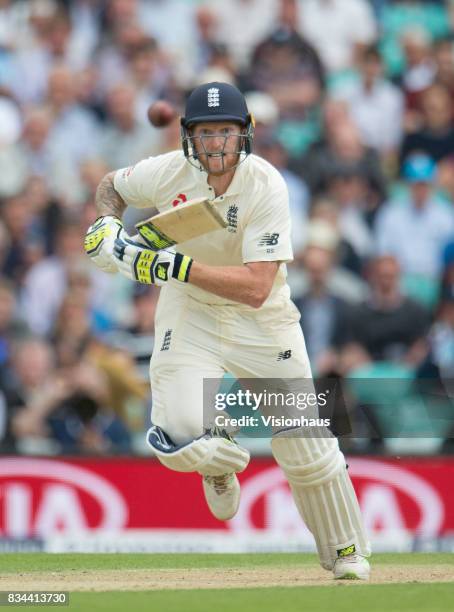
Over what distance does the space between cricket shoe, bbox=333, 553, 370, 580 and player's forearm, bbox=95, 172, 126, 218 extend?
1976 mm

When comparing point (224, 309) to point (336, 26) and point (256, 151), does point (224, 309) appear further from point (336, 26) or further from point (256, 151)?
point (336, 26)

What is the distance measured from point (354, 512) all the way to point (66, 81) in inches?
261

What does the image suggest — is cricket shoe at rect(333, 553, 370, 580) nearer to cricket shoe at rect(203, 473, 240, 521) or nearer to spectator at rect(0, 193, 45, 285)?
cricket shoe at rect(203, 473, 240, 521)

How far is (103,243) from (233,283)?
25.5 inches

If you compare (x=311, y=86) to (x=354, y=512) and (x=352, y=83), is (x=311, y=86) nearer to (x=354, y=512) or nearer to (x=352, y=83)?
(x=352, y=83)

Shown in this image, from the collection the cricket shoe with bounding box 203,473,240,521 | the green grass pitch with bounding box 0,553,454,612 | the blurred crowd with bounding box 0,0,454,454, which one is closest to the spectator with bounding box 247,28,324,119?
the blurred crowd with bounding box 0,0,454,454

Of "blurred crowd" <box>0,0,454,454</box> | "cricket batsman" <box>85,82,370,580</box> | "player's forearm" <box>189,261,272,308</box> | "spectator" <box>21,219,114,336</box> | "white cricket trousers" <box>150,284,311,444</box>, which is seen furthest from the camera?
"spectator" <box>21,219,114,336</box>

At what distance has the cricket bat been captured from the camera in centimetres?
593

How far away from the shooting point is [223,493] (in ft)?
21.6

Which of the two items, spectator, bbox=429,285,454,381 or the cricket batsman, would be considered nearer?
the cricket batsman

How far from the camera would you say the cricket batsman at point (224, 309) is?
6184 mm

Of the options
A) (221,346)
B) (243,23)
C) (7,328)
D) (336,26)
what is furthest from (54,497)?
(336,26)

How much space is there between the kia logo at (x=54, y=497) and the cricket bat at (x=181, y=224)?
2979 mm

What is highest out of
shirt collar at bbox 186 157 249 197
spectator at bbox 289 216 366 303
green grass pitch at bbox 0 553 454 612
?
spectator at bbox 289 216 366 303
